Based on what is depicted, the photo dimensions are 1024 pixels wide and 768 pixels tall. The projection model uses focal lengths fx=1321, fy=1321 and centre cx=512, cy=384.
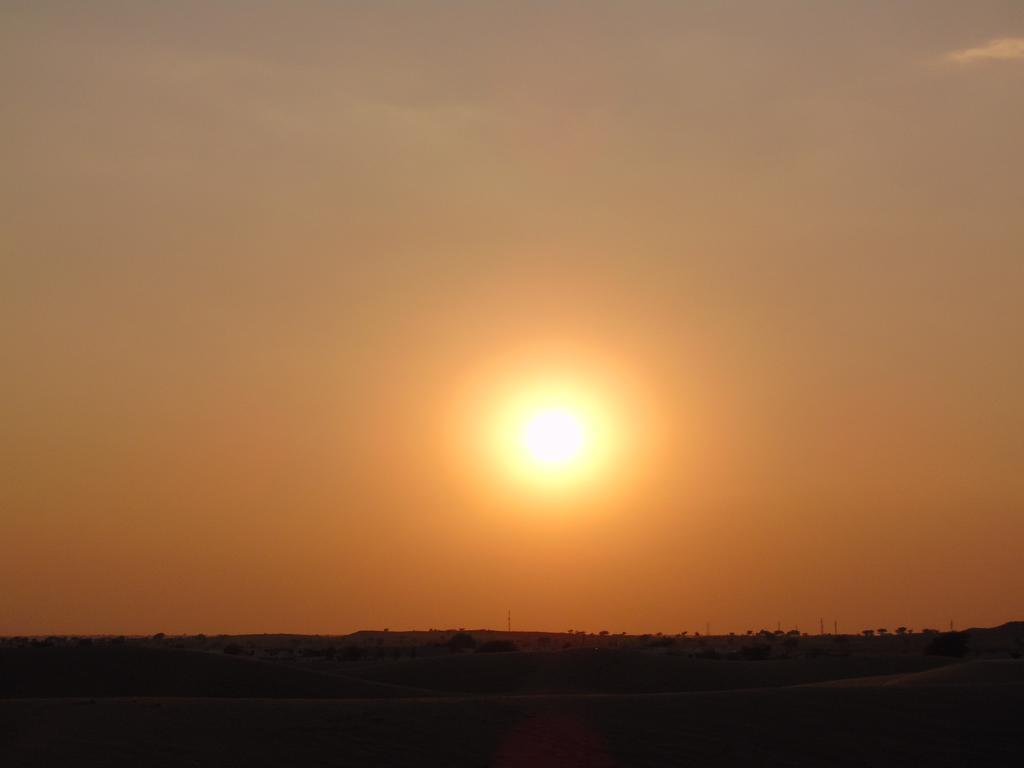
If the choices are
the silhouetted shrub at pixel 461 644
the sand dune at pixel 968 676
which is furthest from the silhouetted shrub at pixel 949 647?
the silhouetted shrub at pixel 461 644

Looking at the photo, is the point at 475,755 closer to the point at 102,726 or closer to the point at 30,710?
the point at 102,726

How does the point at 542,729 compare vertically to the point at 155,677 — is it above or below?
below

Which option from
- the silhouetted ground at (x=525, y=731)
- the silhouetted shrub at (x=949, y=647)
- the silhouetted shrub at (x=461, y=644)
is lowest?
the silhouetted ground at (x=525, y=731)

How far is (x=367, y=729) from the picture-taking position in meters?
29.7

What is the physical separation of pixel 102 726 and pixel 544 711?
10365mm

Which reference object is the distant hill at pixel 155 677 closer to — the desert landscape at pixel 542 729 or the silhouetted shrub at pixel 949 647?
the desert landscape at pixel 542 729

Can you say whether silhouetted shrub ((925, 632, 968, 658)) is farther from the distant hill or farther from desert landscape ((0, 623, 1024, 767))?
desert landscape ((0, 623, 1024, 767))

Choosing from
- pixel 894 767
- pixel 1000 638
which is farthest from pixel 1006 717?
pixel 1000 638

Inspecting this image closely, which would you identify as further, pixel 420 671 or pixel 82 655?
pixel 420 671

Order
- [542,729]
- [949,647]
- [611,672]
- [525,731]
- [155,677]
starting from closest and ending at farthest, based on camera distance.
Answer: [525,731] → [542,729] → [155,677] → [611,672] → [949,647]

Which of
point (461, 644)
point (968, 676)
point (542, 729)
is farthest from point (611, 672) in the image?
point (461, 644)

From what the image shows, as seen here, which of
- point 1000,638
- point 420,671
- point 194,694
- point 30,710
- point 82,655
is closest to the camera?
point 30,710

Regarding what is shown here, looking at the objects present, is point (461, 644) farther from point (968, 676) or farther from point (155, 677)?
point (968, 676)

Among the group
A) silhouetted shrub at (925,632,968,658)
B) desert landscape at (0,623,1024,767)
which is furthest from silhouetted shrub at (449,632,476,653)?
desert landscape at (0,623,1024,767)
